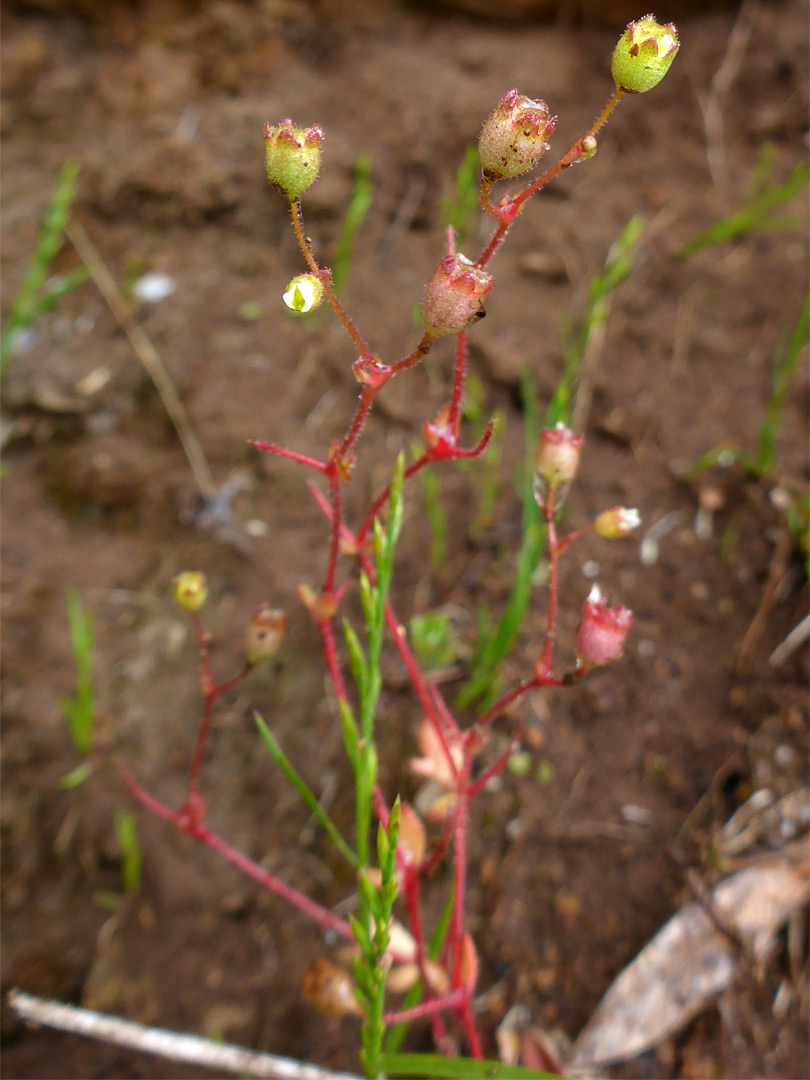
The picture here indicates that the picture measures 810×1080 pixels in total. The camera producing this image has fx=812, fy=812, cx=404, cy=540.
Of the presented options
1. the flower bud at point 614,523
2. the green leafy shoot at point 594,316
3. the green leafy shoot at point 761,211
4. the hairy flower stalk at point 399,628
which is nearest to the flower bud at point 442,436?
the hairy flower stalk at point 399,628

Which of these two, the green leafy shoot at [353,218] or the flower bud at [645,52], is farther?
the green leafy shoot at [353,218]

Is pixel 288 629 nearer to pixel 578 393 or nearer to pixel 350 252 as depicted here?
pixel 578 393

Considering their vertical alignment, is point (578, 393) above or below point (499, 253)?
below

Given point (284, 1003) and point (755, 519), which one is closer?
point (284, 1003)

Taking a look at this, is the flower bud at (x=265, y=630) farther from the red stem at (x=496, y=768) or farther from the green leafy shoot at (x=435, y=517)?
the green leafy shoot at (x=435, y=517)

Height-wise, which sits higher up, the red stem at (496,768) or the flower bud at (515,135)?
the flower bud at (515,135)

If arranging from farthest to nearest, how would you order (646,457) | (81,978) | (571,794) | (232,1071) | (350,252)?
1. (350,252)
2. (646,457)
3. (571,794)
4. (81,978)
5. (232,1071)

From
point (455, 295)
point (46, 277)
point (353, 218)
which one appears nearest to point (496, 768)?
point (455, 295)

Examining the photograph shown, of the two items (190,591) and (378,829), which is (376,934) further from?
(190,591)

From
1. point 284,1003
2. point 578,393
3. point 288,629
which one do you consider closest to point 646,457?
point 578,393
